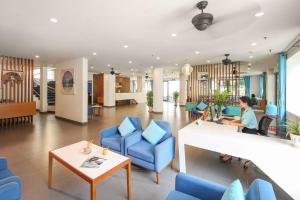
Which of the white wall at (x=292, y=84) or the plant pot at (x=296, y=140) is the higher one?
the white wall at (x=292, y=84)

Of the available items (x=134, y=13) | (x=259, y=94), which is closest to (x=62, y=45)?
(x=134, y=13)

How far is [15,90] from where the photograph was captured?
23.5ft

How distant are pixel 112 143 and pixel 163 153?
1.10 m

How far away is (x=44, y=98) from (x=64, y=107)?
113 inches

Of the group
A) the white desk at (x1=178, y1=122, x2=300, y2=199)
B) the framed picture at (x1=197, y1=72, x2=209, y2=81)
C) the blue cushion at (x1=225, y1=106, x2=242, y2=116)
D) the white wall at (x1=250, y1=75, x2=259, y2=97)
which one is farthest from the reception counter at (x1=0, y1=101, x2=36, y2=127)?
the white wall at (x1=250, y1=75, x2=259, y2=97)

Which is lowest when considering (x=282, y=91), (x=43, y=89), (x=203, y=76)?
(x=282, y=91)

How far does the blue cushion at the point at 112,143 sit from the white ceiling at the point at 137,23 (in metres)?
2.48

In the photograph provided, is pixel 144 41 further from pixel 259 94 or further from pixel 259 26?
pixel 259 94

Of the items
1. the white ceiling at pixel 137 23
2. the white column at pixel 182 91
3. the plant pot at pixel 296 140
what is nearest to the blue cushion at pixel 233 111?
the white ceiling at pixel 137 23

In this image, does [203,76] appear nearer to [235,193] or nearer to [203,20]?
[203,20]

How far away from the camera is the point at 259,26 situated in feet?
11.8

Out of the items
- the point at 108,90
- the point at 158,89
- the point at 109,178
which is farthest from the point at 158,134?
the point at 108,90

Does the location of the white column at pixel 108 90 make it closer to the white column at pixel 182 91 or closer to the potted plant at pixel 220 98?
the white column at pixel 182 91

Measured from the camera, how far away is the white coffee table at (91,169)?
5.85 feet
